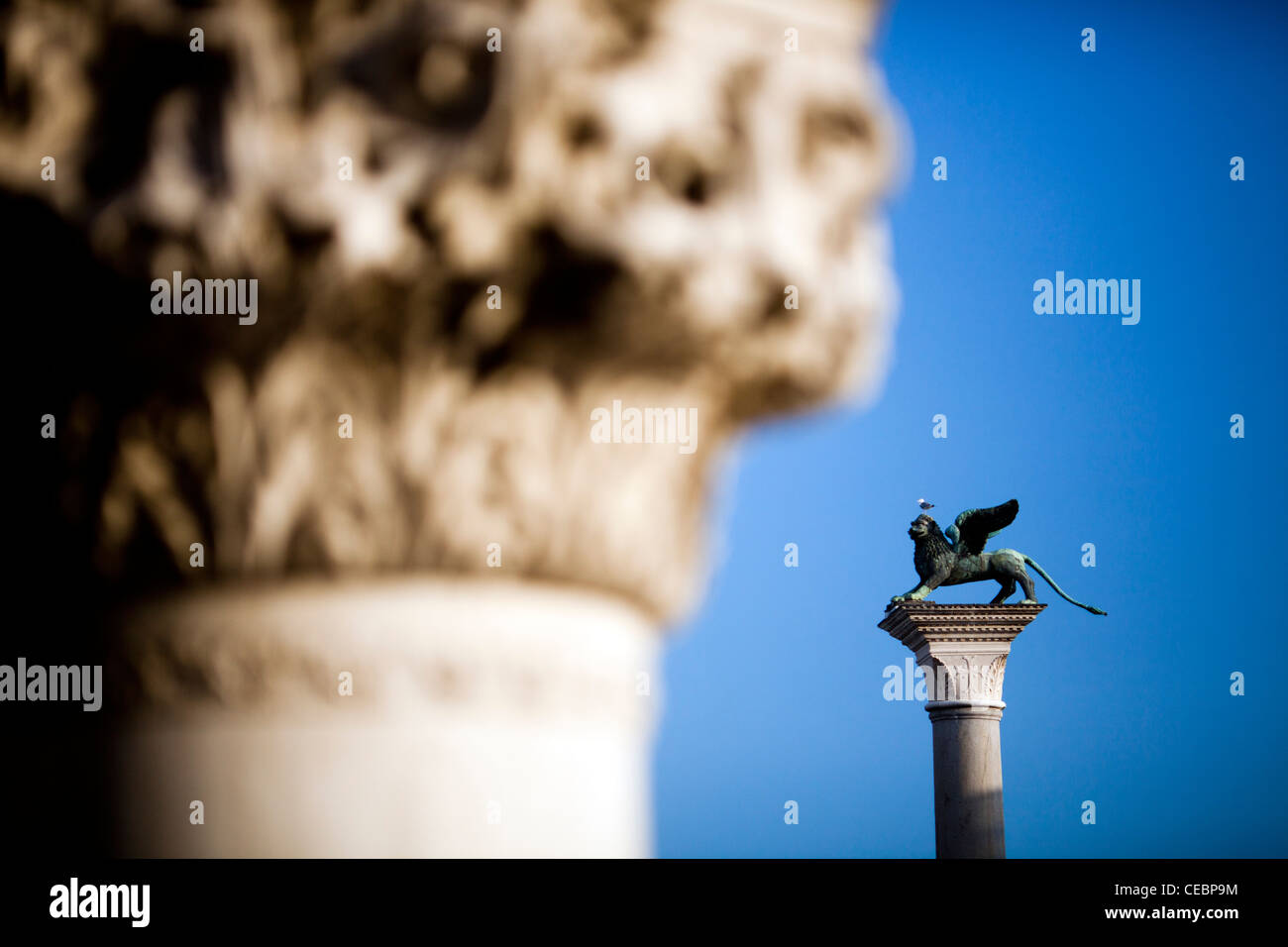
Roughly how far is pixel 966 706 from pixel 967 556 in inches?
81.5

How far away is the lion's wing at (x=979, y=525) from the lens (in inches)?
573

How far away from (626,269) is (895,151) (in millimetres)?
572

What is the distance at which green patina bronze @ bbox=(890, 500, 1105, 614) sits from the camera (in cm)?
1413

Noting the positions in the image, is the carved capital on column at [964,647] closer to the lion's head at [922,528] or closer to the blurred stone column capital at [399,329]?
the lion's head at [922,528]

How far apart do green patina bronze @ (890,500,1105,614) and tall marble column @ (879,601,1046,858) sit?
0.65 metres

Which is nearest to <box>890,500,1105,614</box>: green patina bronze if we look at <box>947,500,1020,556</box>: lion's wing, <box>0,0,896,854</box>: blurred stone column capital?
<box>947,500,1020,556</box>: lion's wing

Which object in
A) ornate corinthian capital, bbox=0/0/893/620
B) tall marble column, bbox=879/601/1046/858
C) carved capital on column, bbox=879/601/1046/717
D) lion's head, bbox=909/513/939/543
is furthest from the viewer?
lion's head, bbox=909/513/939/543

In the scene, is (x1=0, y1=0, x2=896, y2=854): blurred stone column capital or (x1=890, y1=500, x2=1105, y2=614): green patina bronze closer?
(x1=0, y1=0, x2=896, y2=854): blurred stone column capital

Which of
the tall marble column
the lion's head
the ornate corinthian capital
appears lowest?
the tall marble column

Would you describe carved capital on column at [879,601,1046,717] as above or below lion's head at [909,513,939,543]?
below

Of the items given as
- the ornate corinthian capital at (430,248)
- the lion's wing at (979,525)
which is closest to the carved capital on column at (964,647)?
the lion's wing at (979,525)

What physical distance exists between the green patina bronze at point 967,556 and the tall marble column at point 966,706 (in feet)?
2.13

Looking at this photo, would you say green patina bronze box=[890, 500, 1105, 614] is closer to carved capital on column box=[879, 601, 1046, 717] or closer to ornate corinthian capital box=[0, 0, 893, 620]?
carved capital on column box=[879, 601, 1046, 717]

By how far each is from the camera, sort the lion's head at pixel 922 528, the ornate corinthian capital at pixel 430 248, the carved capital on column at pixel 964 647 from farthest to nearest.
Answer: the lion's head at pixel 922 528, the carved capital on column at pixel 964 647, the ornate corinthian capital at pixel 430 248
